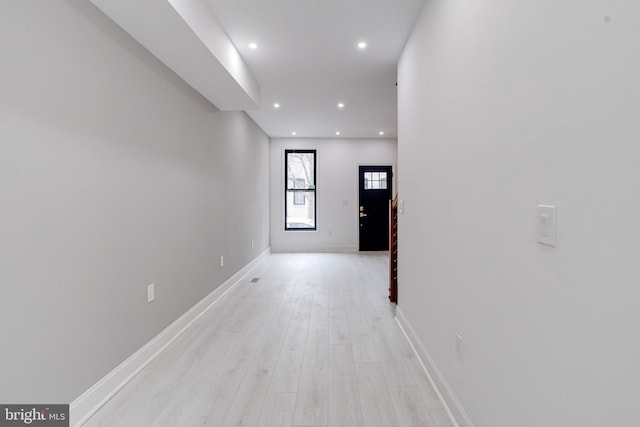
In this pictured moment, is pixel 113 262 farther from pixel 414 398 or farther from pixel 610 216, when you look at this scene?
pixel 610 216

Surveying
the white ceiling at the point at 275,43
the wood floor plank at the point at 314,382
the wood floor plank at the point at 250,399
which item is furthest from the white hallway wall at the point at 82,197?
the wood floor plank at the point at 314,382

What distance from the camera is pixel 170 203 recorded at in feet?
8.94

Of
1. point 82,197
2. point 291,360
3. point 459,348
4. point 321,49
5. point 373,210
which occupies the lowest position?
point 291,360

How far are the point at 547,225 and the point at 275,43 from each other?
281cm

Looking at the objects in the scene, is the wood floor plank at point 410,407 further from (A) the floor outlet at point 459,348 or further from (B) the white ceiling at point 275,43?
(B) the white ceiling at point 275,43

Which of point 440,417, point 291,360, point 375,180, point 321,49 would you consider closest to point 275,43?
point 321,49

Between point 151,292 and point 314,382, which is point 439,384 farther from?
point 151,292

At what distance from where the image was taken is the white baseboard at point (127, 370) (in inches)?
66.7

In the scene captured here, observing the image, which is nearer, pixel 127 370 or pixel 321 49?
pixel 127 370

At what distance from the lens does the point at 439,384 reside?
191 cm

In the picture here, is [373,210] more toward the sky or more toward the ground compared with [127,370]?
more toward the sky
